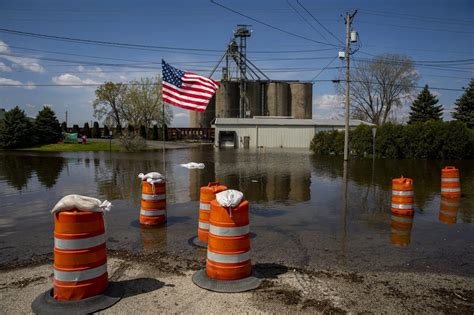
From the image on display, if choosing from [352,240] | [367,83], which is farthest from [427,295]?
[367,83]

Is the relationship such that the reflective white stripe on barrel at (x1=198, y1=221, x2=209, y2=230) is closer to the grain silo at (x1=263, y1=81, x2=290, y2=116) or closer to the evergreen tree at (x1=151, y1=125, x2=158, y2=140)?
the grain silo at (x1=263, y1=81, x2=290, y2=116)

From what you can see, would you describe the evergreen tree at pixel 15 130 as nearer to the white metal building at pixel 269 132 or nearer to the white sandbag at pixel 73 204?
the white metal building at pixel 269 132

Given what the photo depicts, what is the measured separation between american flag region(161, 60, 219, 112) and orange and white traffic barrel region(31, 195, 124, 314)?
5.42 meters

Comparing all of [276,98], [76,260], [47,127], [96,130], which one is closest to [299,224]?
[76,260]

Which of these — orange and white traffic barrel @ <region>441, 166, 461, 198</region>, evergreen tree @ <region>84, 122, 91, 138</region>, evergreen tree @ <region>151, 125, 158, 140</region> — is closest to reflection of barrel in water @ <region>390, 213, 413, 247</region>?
orange and white traffic barrel @ <region>441, 166, 461, 198</region>

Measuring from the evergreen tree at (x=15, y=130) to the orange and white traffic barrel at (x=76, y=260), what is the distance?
141ft

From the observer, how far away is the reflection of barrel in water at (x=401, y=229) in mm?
6820

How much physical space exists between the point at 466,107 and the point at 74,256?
50044 mm

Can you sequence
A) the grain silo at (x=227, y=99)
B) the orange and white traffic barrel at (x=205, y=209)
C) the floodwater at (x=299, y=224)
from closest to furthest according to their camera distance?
the floodwater at (x=299, y=224) < the orange and white traffic barrel at (x=205, y=209) < the grain silo at (x=227, y=99)

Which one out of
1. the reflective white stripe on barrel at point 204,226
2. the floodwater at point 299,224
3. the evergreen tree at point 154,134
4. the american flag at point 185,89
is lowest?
the floodwater at point 299,224

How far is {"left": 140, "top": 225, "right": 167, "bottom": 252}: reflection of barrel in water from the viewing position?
6.39m

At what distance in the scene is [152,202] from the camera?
7.72 meters

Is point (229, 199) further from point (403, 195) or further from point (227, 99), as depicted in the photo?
point (227, 99)

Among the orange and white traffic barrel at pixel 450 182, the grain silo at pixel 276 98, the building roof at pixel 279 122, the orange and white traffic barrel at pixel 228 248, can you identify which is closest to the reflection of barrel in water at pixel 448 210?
the orange and white traffic barrel at pixel 450 182
